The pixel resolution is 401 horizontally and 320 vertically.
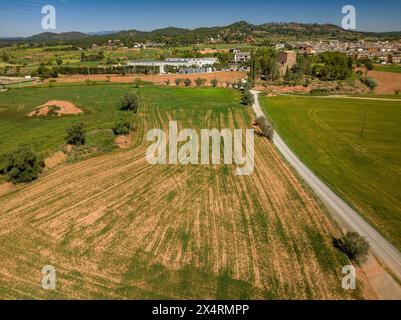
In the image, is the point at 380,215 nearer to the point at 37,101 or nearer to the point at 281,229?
the point at 281,229

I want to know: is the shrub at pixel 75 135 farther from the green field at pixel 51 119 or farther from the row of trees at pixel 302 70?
the row of trees at pixel 302 70

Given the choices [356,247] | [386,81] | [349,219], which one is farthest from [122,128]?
[386,81]

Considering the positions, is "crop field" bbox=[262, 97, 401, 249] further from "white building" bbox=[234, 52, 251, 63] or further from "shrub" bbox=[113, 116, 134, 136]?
"white building" bbox=[234, 52, 251, 63]

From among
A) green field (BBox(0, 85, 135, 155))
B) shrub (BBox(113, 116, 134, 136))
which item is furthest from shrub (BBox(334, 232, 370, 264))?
shrub (BBox(113, 116, 134, 136))

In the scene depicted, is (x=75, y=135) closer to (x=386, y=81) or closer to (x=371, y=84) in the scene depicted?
(x=371, y=84)

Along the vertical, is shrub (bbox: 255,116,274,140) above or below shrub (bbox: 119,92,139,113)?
below

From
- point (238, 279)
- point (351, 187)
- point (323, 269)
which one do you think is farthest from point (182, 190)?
point (351, 187)

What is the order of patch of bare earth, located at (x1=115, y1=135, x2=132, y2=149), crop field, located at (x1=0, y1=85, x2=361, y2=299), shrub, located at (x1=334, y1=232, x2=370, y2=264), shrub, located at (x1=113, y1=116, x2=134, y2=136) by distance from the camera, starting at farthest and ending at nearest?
shrub, located at (x1=113, y1=116, x2=134, y2=136), patch of bare earth, located at (x1=115, y1=135, x2=132, y2=149), shrub, located at (x1=334, y1=232, x2=370, y2=264), crop field, located at (x1=0, y1=85, x2=361, y2=299)
